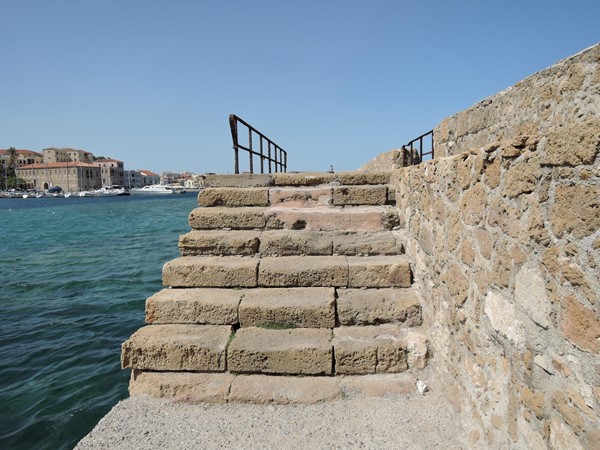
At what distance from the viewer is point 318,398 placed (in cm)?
318

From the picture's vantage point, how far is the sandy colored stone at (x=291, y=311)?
3.69 metres

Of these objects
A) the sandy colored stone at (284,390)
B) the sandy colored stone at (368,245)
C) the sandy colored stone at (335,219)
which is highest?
the sandy colored stone at (335,219)

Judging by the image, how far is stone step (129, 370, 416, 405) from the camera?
126 inches

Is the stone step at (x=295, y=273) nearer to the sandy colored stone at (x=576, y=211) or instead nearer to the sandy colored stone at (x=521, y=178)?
the sandy colored stone at (x=521, y=178)

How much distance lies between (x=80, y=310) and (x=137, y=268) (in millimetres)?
3749

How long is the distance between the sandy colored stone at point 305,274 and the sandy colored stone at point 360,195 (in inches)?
53.6

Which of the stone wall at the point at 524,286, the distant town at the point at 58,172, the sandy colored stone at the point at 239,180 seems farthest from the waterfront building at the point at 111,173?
the stone wall at the point at 524,286

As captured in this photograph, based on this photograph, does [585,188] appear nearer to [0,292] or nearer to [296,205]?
[296,205]

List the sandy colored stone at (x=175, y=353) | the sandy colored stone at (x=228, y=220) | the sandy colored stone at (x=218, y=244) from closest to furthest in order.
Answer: the sandy colored stone at (x=175, y=353), the sandy colored stone at (x=218, y=244), the sandy colored stone at (x=228, y=220)

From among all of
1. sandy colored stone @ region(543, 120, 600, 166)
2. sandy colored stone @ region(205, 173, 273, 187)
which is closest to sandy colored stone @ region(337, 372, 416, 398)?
sandy colored stone @ region(543, 120, 600, 166)

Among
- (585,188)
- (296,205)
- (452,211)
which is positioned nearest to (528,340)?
(585,188)

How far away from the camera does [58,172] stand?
106 metres

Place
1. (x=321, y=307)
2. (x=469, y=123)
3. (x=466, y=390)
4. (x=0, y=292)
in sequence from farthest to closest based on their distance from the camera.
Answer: (x=0, y=292), (x=321, y=307), (x=469, y=123), (x=466, y=390)

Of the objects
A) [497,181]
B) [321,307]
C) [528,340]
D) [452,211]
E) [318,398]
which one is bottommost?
[318,398]
